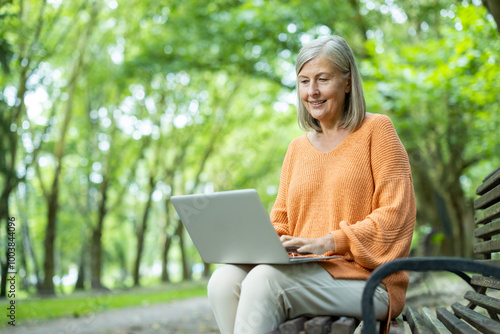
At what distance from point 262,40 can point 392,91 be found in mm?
2849

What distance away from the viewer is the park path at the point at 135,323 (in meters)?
7.75

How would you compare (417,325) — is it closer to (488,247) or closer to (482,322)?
(482,322)

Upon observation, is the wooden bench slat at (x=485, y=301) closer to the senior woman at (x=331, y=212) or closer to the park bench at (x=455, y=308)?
the park bench at (x=455, y=308)

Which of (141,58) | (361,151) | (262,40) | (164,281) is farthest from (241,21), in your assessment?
(164,281)

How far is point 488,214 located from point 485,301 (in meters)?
0.48

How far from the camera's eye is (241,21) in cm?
1001

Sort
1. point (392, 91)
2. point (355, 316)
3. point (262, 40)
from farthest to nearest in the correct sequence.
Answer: point (262, 40) < point (392, 91) < point (355, 316)

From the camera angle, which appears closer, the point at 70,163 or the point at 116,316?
the point at 116,316

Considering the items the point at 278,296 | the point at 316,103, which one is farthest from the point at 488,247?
the point at 278,296

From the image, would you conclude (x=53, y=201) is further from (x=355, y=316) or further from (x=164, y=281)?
(x=355, y=316)

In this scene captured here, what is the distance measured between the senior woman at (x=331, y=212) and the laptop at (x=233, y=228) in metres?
0.07

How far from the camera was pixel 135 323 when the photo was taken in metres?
8.66

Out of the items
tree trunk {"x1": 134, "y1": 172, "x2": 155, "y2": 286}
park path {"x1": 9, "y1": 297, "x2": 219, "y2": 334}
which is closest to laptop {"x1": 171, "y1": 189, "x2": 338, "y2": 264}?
park path {"x1": 9, "y1": 297, "x2": 219, "y2": 334}

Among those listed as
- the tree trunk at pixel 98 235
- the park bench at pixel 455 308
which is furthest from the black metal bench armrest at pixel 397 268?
the tree trunk at pixel 98 235
